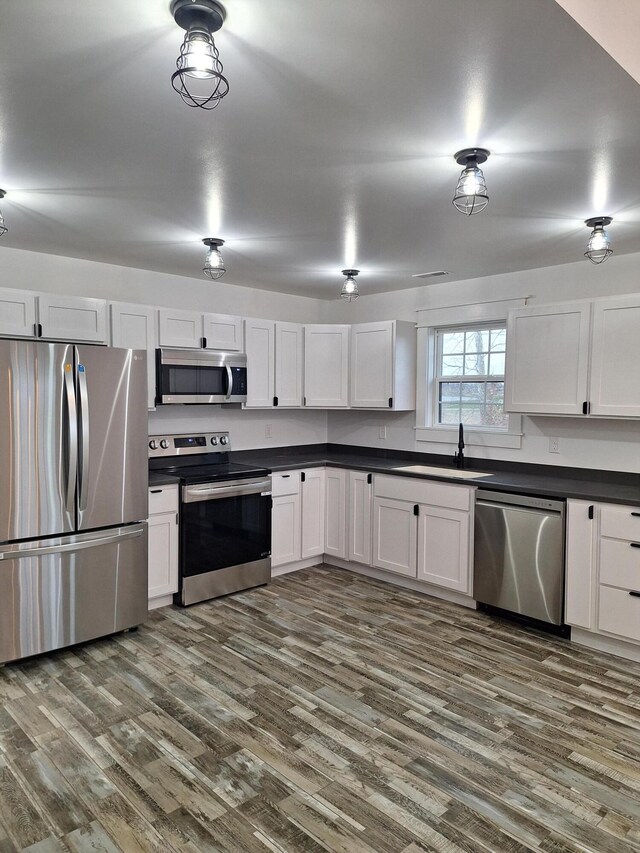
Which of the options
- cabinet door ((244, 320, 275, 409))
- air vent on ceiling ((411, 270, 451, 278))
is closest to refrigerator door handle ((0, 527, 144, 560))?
cabinet door ((244, 320, 275, 409))

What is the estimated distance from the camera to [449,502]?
162 inches

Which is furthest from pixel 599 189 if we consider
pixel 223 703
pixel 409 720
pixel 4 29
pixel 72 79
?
pixel 223 703

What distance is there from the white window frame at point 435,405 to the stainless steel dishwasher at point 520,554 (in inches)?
28.8

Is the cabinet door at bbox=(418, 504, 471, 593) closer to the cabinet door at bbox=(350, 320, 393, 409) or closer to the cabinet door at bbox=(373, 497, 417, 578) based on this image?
the cabinet door at bbox=(373, 497, 417, 578)

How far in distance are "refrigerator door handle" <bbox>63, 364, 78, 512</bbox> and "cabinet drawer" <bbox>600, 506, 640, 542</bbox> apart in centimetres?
303

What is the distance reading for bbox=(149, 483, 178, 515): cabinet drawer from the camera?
384cm

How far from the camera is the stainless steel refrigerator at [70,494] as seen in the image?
10.1 ft

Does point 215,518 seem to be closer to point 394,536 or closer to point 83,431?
point 83,431

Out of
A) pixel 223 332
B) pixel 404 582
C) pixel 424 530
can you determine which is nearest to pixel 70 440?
pixel 223 332

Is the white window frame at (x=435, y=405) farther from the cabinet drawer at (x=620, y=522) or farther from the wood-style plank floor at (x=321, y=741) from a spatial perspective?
the wood-style plank floor at (x=321, y=741)

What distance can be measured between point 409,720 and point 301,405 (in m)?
2.97

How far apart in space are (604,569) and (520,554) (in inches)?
20.0

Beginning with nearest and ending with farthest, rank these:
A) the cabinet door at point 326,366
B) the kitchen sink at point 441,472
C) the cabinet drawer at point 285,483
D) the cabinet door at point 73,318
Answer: the cabinet door at point 73,318, the kitchen sink at point 441,472, the cabinet drawer at point 285,483, the cabinet door at point 326,366

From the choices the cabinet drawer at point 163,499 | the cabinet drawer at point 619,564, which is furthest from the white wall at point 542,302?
the cabinet drawer at point 163,499
